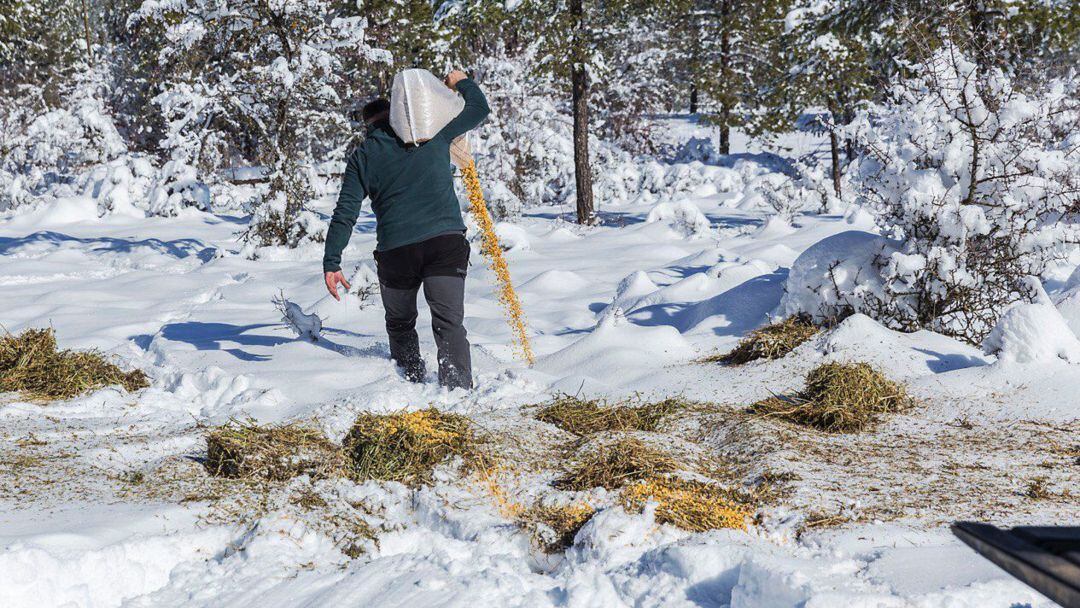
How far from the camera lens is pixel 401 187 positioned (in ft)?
14.7

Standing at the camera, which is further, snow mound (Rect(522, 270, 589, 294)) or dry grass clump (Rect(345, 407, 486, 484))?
snow mound (Rect(522, 270, 589, 294))

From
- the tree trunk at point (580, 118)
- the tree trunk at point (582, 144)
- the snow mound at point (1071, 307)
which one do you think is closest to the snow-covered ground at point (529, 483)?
the snow mound at point (1071, 307)

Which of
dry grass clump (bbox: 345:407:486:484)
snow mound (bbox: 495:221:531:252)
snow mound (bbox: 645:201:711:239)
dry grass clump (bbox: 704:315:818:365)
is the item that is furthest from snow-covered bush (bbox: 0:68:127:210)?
dry grass clump (bbox: 345:407:486:484)

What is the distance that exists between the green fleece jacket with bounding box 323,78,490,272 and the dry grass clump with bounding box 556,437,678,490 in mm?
1805

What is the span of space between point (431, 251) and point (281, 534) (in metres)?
2.15

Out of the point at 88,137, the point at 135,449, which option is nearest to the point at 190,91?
the point at 88,137

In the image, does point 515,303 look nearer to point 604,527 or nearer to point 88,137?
point 604,527

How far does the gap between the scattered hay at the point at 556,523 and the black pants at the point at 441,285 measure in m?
1.83

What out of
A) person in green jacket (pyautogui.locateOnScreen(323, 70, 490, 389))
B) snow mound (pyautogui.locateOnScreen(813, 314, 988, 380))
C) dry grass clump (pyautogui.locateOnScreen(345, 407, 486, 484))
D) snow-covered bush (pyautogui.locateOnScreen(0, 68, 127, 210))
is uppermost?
snow-covered bush (pyautogui.locateOnScreen(0, 68, 127, 210))

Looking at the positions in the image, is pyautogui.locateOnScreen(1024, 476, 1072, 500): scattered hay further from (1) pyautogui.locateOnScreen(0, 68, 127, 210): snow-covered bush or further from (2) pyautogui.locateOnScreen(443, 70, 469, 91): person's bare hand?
(1) pyautogui.locateOnScreen(0, 68, 127, 210): snow-covered bush

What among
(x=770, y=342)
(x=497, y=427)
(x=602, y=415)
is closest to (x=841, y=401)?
(x=770, y=342)

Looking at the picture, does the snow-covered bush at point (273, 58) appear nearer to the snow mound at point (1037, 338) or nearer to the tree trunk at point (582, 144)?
the tree trunk at point (582, 144)

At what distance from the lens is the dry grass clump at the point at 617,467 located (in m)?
3.02

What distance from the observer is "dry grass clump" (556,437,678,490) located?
302 centimetres
